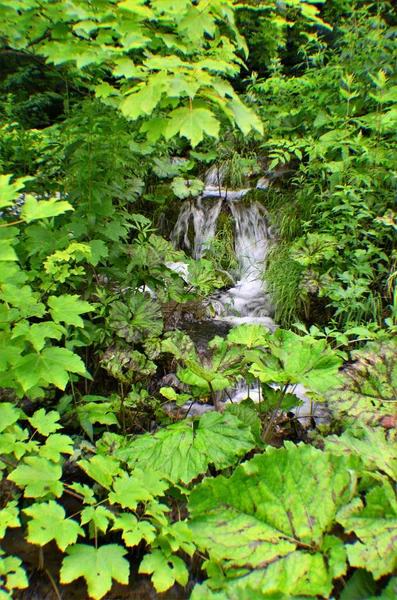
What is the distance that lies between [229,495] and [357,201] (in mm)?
2999

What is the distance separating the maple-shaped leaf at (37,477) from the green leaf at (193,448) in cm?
23

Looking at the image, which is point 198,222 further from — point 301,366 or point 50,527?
point 50,527

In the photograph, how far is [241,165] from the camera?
5.33 metres

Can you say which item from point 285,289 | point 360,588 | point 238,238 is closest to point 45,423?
point 360,588

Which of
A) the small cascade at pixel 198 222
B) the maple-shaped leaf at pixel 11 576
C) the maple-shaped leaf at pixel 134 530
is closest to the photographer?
the maple-shaped leaf at pixel 11 576

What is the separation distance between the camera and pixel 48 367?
3.76 ft

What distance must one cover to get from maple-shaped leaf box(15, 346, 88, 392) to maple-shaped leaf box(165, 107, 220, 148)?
79cm

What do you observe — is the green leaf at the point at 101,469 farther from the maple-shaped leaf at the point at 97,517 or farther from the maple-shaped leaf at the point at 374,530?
the maple-shaped leaf at the point at 374,530

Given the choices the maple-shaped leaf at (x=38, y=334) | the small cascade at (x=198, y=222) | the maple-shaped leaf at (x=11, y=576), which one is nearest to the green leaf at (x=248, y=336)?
the maple-shaped leaf at (x=38, y=334)

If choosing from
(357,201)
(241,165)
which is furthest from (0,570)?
(241,165)

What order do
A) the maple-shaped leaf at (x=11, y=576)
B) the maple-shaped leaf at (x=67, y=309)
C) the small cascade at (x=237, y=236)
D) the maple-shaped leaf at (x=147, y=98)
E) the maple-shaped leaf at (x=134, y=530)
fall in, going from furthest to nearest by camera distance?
1. the small cascade at (x=237, y=236)
2. the maple-shaped leaf at (x=67, y=309)
3. the maple-shaped leaf at (x=147, y=98)
4. the maple-shaped leaf at (x=134, y=530)
5. the maple-shaped leaf at (x=11, y=576)

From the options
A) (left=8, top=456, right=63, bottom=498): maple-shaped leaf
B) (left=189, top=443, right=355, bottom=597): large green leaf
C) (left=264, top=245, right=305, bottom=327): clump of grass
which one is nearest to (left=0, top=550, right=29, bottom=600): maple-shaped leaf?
(left=8, top=456, right=63, bottom=498): maple-shaped leaf

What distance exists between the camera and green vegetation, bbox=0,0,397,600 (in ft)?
2.47

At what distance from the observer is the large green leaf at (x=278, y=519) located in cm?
66
